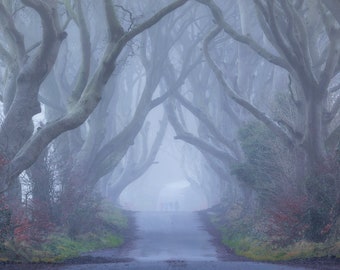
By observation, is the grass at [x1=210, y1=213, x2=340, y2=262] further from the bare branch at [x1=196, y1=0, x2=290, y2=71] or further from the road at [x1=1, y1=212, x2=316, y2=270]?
the bare branch at [x1=196, y1=0, x2=290, y2=71]

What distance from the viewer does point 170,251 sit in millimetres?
19281

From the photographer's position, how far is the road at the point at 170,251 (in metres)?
12.1

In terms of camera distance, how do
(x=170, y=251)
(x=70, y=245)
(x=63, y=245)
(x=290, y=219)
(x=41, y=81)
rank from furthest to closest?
(x=170, y=251)
(x=70, y=245)
(x=63, y=245)
(x=290, y=219)
(x=41, y=81)

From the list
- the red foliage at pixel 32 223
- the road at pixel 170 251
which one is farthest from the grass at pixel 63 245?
the road at pixel 170 251

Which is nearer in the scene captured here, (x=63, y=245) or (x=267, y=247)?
(x=267, y=247)

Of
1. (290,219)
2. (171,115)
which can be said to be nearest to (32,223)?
(290,219)

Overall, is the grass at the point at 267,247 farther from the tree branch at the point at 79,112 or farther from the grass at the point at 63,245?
the tree branch at the point at 79,112

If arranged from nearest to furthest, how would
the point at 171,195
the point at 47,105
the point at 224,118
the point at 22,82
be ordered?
the point at 22,82, the point at 47,105, the point at 224,118, the point at 171,195

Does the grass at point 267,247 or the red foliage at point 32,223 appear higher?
the red foliage at point 32,223

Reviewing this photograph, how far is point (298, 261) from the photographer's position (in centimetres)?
1366

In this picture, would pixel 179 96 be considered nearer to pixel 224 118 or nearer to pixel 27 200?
pixel 224 118

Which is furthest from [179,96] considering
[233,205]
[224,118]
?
[233,205]

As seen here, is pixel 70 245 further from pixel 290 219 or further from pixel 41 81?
pixel 290 219

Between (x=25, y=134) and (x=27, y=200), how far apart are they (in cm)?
296
